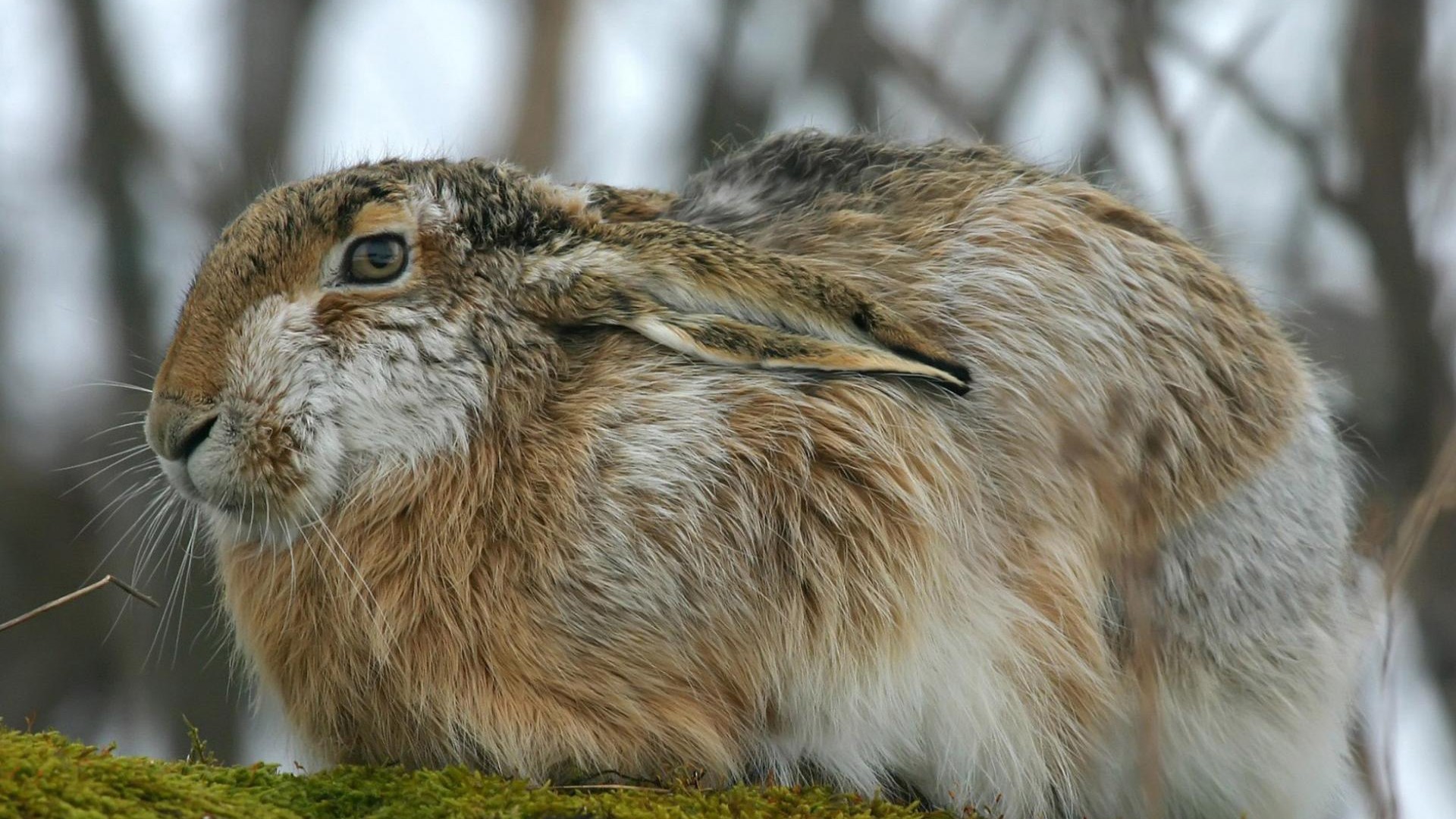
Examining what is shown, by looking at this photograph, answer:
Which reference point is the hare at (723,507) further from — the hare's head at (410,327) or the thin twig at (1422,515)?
the thin twig at (1422,515)

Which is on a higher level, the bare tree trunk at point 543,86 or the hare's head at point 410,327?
the bare tree trunk at point 543,86

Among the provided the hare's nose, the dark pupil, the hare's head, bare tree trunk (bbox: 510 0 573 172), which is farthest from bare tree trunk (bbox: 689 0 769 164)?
the hare's nose

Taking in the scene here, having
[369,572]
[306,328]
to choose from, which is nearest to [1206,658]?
[369,572]

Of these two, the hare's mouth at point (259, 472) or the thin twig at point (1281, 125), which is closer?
the hare's mouth at point (259, 472)

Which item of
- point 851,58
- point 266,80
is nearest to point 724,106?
point 851,58

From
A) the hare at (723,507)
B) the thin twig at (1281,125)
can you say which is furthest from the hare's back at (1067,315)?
the thin twig at (1281,125)

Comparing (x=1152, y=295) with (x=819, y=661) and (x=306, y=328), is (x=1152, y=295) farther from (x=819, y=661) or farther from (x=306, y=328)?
(x=306, y=328)

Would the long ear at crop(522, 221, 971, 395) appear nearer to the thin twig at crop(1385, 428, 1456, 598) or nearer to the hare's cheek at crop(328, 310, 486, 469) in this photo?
the hare's cheek at crop(328, 310, 486, 469)

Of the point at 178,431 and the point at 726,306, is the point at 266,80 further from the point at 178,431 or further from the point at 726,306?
the point at 726,306
